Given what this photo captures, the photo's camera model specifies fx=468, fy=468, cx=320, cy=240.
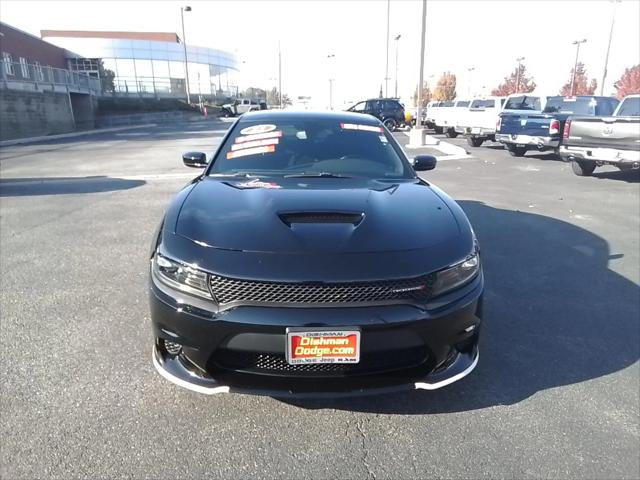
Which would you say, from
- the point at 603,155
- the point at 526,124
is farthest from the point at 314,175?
the point at 526,124

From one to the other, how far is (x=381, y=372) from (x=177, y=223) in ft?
4.48

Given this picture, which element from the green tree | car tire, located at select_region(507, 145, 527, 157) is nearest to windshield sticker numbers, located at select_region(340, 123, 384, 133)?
car tire, located at select_region(507, 145, 527, 157)

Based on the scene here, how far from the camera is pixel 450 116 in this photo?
74.2 feet

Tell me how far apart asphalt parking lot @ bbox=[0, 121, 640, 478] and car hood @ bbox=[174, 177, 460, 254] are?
0.95 metres

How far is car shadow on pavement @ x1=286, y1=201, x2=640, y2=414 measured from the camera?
2.72 meters

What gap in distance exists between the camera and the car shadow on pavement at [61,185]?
8.92 metres

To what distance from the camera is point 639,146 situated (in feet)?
30.8

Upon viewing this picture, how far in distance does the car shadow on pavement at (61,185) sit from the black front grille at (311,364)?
789cm

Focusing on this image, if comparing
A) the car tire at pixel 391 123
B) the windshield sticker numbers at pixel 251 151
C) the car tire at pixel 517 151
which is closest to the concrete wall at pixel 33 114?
the car tire at pixel 391 123

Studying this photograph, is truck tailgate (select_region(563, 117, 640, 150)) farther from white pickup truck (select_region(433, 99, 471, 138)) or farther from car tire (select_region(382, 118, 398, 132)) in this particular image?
car tire (select_region(382, 118, 398, 132))

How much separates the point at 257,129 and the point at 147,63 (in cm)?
7215

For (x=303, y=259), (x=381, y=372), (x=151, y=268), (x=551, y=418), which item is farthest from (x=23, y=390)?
(x=551, y=418)

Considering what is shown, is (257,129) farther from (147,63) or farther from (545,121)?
(147,63)

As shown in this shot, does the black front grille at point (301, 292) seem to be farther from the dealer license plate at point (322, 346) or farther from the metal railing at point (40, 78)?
the metal railing at point (40, 78)
